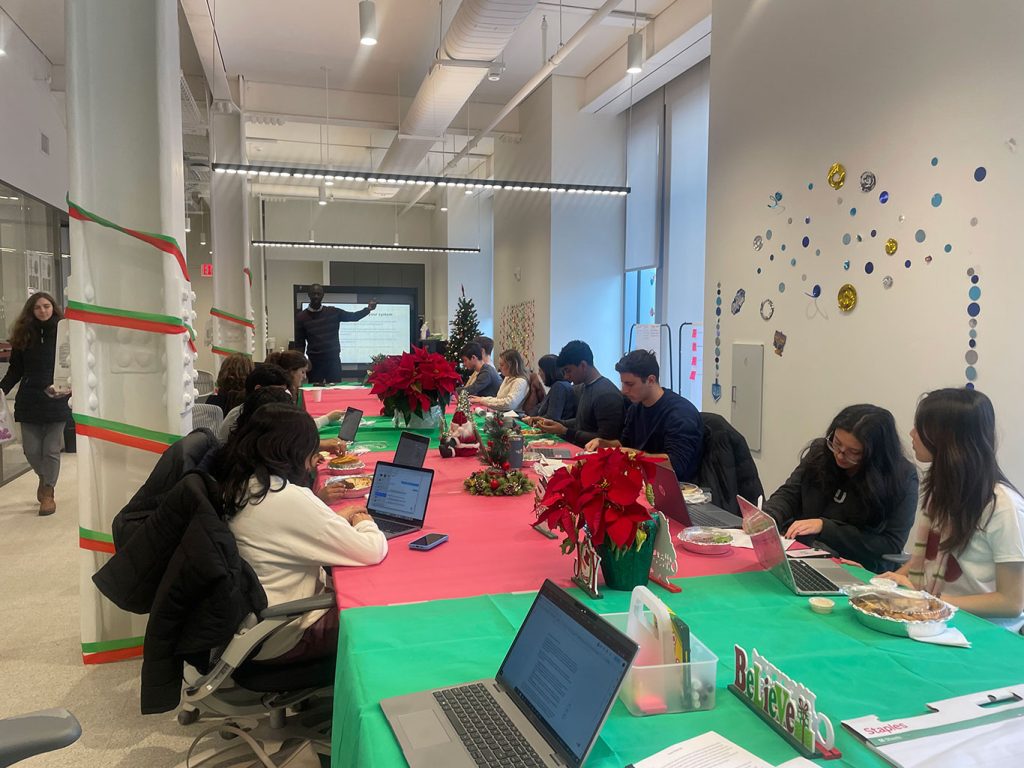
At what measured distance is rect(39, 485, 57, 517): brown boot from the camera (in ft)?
18.6

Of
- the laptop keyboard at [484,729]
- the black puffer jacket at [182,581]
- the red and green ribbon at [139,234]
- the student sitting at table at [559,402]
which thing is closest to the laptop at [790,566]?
the laptop keyboard at [484,729]

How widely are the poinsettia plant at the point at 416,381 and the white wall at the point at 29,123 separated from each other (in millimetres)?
4390

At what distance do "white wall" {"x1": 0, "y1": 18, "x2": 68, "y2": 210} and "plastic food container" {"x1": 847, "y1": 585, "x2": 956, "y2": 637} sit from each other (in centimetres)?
724

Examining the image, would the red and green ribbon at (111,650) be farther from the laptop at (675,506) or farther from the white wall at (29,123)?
the white wall at (29,123)

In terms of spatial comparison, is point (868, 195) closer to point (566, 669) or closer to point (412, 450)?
point (412, 450)

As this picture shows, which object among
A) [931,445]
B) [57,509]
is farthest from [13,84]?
[931,445]

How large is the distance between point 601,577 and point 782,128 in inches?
152

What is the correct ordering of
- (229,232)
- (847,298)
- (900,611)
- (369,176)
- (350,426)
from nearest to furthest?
(900,611)
(847,298)
(350,426)
(369,176)
(229,232)

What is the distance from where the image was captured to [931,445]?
2223 mm

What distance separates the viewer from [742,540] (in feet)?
7.94

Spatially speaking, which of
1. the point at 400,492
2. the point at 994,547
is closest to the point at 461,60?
the point at 400,492

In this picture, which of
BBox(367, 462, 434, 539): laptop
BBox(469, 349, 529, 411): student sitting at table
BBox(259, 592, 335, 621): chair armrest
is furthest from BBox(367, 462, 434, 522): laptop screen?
BBox(469, 349, 529, 411): student sitting at table

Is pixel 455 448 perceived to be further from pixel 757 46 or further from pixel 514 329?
pixel 514 329

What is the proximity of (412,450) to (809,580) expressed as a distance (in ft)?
6.39
